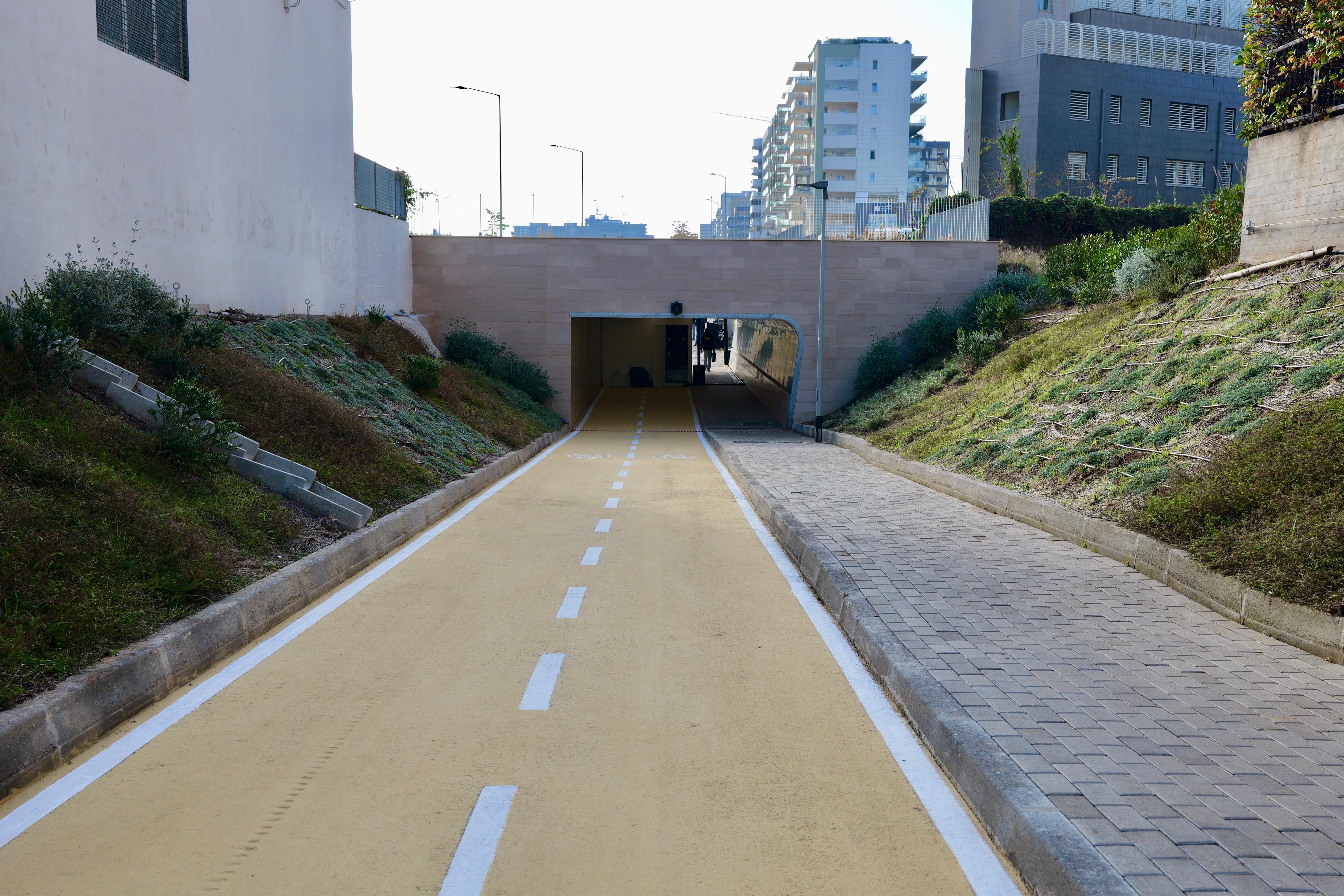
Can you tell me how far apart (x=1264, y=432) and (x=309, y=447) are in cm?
960

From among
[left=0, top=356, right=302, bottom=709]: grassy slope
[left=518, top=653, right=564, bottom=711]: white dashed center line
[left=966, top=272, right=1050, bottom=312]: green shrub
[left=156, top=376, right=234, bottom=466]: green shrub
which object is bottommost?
[left=518, top=653, right=564, bottom=711]: white dashed center line

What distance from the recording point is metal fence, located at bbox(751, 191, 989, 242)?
31.2 meters

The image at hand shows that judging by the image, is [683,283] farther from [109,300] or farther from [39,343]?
[39,343]

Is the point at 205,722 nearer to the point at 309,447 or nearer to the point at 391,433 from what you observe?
the point at 309,447

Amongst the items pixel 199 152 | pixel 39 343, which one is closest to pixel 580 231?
pixel 199 152

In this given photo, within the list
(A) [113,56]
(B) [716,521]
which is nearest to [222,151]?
(A) [113,56]

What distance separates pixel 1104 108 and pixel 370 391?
5012 centimetres

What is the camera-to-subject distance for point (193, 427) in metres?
8.62

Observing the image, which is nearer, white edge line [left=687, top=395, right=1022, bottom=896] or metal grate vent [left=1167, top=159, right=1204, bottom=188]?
white edge line [left=687, top=395, right=1022, bottom=896]

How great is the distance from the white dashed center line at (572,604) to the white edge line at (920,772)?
1803mm

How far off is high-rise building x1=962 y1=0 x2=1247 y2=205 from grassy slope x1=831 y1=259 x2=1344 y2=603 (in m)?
38.6

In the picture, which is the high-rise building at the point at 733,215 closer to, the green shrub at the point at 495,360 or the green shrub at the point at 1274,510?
the green shrub at the point at 495,360

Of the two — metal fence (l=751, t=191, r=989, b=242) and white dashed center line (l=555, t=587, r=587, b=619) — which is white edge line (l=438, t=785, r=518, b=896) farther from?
metal fence (l=751, t=191, r=989, b=242)

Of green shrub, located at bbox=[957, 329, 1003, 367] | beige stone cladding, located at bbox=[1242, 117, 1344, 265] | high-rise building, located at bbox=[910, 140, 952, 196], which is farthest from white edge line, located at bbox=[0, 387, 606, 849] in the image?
high-rise building, located at bbox=[910, 140, 952, 196]
